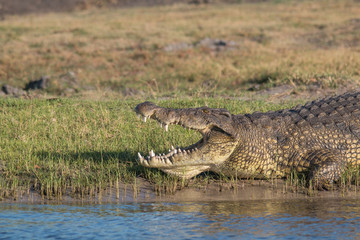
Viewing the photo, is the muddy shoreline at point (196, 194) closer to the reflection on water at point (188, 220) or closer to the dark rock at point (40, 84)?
the reflection on water at point (188, 220)

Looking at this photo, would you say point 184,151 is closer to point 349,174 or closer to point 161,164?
point 161,164

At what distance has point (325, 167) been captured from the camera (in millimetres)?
6277

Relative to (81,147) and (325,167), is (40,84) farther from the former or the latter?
(325,167)

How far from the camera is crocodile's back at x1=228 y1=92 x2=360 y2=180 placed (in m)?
6.46

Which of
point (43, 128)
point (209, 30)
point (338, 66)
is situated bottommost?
point (43, 128)

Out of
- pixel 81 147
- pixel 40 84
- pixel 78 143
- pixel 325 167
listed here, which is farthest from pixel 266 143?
pixel 40 84

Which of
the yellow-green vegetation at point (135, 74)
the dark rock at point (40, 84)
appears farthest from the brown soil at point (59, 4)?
the dark rock at point (40, 84)

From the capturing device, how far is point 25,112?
9258 millimetres

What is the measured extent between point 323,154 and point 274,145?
0.60m

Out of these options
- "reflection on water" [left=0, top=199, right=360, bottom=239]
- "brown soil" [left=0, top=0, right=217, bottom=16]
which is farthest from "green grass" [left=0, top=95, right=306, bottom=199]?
"brown soil" [left=0, top=0, right=217, bottom=16]

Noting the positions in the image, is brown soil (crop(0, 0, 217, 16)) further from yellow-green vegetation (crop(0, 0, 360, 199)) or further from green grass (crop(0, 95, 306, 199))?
green grass (crop(0, 95, 306, 199))

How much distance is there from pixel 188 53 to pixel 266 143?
15.4 metres

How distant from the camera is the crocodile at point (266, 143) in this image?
6.02 metres

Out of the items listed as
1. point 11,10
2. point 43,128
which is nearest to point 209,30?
point 43,128
